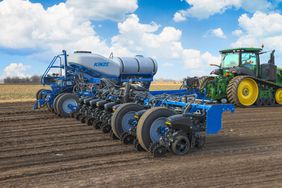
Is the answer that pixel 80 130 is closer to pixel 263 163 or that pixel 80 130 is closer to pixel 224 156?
pixel 224 156

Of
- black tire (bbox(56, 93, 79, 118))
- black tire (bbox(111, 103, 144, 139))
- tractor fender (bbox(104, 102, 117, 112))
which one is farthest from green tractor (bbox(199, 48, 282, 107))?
black tire (bbox(111, 103, 144, 139))

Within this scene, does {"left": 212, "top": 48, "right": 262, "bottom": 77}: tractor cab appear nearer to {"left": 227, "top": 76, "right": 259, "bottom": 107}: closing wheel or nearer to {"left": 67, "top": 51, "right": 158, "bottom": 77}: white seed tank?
{"left": 227, "top": 76, "right": 259, "bottom": 107}: closing wheel

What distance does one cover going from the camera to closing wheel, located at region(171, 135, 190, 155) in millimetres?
5738

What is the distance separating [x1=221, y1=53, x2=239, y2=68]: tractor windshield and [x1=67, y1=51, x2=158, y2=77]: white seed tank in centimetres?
314

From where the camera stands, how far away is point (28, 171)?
5039mm

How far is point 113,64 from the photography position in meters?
13.9

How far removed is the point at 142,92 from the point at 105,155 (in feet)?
7.81

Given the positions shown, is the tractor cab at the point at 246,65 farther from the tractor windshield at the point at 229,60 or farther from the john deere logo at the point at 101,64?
the john deere logo at the point at 101,64

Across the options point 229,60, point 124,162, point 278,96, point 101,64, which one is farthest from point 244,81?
point 124,162

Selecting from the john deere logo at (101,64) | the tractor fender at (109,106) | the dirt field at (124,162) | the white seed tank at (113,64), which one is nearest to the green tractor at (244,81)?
the white seed tank at (113,64)

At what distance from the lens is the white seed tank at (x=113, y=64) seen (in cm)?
1296

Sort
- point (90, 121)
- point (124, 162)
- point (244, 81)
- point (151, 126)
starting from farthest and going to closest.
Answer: point (244, 81), point (90, 121), point (151, 126), point (124, 162)

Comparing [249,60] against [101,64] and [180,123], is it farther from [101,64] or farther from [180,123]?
[180,123]

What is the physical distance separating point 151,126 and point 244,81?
9.41 meters
